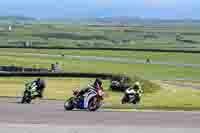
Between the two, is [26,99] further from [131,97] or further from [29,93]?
[131,97]

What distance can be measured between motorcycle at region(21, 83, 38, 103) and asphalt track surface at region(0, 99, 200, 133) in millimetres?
6853

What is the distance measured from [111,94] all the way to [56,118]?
1903 cm

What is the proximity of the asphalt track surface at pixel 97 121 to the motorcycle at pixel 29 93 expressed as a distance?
685 centimetres

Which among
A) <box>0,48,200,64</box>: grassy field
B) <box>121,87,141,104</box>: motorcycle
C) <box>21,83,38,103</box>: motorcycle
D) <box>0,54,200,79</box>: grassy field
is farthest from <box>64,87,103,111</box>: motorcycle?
<box>0,48,200,64</box>: grassy field

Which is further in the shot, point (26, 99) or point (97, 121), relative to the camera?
point (26, 99)

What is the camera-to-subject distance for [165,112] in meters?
21.9

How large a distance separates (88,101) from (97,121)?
527 cm

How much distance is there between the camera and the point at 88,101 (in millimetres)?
23344

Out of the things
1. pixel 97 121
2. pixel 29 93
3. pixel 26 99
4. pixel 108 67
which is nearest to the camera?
pixel 97 121

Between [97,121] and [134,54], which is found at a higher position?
[97,121]

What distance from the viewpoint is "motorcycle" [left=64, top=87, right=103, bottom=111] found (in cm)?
2322

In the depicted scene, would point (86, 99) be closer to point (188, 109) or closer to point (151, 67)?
point (188, 109)

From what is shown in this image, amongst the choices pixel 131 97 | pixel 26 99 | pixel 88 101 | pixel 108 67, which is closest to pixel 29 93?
pixel 26 99

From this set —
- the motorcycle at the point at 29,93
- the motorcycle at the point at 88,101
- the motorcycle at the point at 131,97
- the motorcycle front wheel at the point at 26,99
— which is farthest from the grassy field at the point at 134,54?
the motorcycle at the point at 88,101
